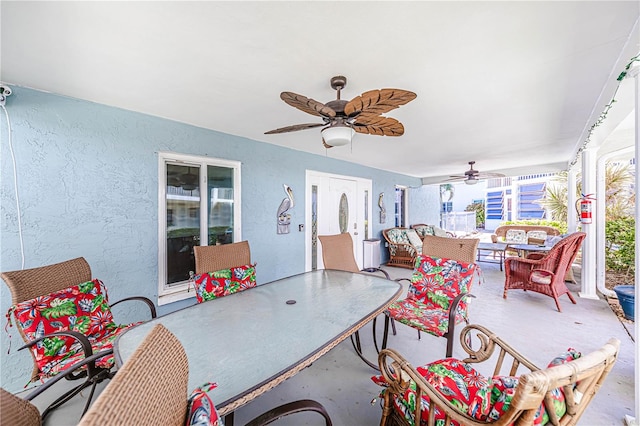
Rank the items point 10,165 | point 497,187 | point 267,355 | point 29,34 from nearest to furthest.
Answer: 1. point 267,355
2. point 29,34
3. point 10,165
4. point 497,187

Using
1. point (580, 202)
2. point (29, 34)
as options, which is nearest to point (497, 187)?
point (580, 202)

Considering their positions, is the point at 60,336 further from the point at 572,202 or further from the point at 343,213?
the point at 572,202

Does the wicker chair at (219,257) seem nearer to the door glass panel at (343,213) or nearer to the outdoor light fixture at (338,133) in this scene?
the outdoor light fixture at (338,133)

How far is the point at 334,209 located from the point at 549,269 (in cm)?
347

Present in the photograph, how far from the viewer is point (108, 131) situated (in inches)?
95.3

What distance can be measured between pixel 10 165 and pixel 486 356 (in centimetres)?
378

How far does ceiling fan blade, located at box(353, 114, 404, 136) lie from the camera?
1.87 meters

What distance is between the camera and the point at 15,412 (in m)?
0.74

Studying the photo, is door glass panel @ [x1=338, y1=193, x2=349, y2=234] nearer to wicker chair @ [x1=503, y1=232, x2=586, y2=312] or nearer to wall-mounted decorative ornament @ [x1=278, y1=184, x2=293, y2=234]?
wall-mounted decorative ornament @ [x1=278, y1=184, x2=293, y2=234]

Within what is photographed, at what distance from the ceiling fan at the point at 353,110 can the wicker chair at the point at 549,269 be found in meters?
3.09

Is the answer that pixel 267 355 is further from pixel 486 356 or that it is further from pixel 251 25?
pixel 251 25

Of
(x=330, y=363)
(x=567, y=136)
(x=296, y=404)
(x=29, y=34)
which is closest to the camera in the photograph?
(x=296, y=404)

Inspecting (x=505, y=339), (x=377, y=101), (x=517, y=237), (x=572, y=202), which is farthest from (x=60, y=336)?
(x=572, y=202)

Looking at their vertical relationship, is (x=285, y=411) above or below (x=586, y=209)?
below
